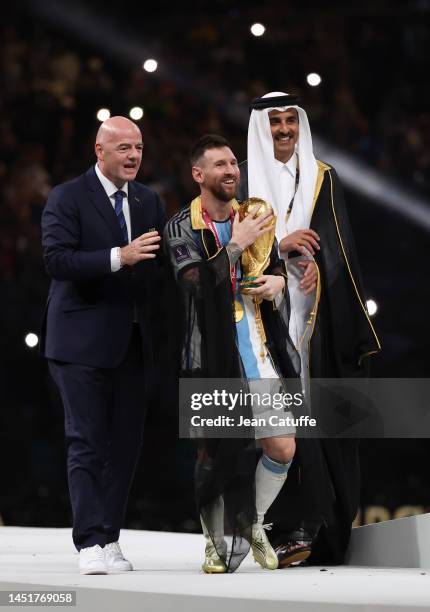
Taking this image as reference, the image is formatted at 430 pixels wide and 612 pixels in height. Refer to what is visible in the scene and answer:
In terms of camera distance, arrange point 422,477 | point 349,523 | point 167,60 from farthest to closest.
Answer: point 167,60 < point 422,477 < point 349,523

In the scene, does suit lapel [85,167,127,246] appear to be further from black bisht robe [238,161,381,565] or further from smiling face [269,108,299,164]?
smiling face [269,108,299,164]

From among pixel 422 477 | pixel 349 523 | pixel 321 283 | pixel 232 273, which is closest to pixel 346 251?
pixel 321 283

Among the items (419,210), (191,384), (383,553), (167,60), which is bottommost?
(383,553)

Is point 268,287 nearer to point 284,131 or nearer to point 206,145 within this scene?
point 206,145

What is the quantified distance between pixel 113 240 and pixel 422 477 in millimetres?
4039

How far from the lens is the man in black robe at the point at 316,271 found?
455 cm

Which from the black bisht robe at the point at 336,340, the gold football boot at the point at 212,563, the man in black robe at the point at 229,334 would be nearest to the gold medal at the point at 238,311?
the man in black robe at the point at 229,334

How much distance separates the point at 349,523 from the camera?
4559 mm

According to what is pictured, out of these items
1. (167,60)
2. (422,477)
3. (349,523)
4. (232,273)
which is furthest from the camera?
(167,60)

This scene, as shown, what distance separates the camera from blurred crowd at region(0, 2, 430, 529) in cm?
820

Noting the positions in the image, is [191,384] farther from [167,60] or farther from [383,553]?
[167,60]

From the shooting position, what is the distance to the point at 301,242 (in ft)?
14.9

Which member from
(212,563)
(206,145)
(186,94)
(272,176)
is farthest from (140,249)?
(186,94)

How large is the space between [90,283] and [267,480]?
2.70 feet
